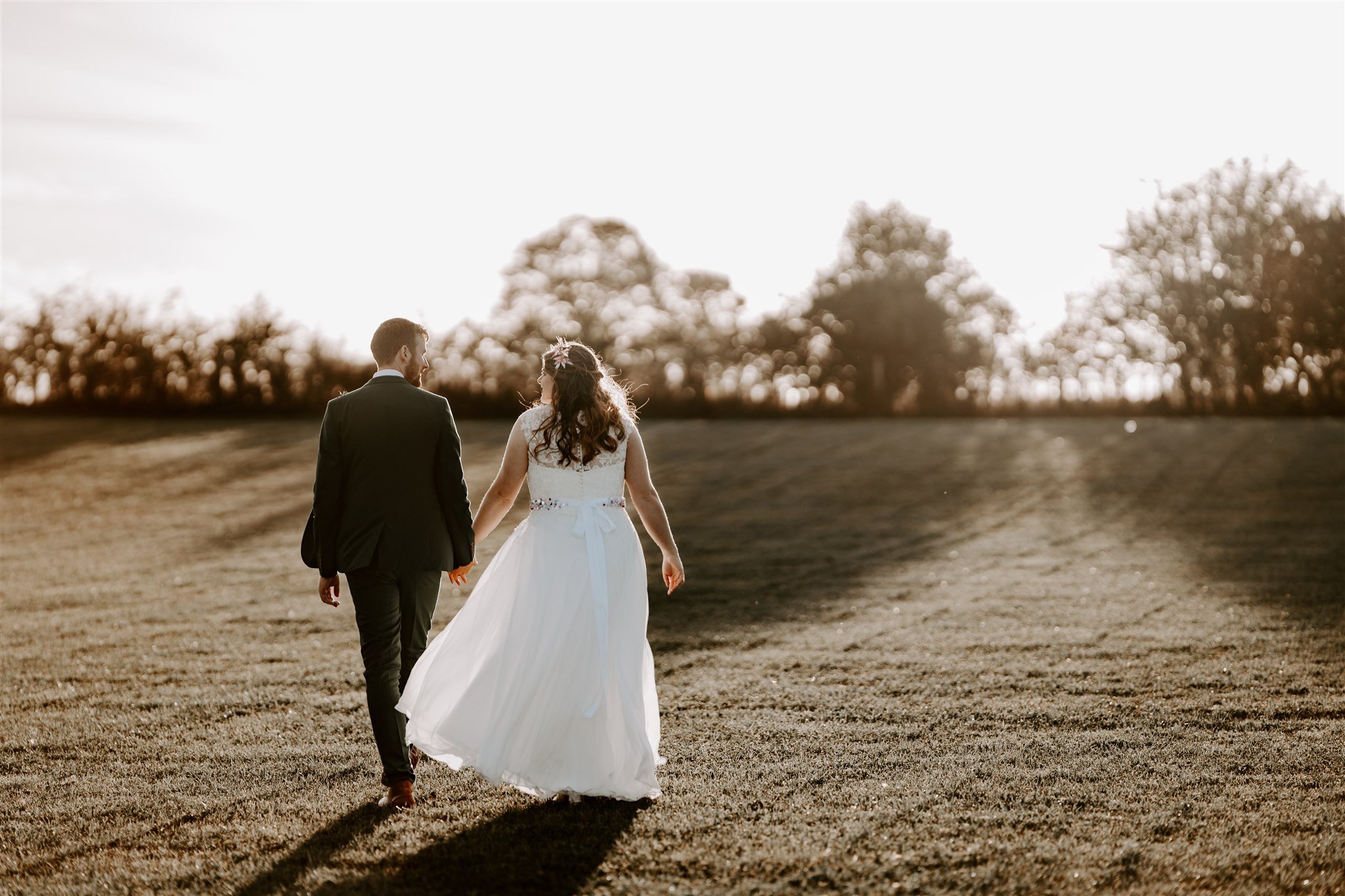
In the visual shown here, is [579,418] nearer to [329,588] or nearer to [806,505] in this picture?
Answer: [329,588]

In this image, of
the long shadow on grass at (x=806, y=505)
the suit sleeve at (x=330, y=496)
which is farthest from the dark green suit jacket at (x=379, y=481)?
the long shadow on grass at (x=806, y=505)

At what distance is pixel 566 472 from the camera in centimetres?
470

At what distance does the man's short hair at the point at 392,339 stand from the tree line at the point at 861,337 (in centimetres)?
1493

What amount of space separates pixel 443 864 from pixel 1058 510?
1366 centimetres

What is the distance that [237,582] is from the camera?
37.2 feet

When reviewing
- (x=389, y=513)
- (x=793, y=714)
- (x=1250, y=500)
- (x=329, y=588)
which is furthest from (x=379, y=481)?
(x=1250, y=500)

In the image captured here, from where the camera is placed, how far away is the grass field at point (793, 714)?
4070 millimetres

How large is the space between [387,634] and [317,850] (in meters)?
0.88

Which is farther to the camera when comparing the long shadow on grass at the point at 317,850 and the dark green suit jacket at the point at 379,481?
the dark green suit jacket at the point at 379,481

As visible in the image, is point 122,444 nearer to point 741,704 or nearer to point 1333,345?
point 741,704

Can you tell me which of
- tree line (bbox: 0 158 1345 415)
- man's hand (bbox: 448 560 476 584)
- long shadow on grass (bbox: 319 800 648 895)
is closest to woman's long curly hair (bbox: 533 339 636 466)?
man's hand (bbox: 448 560 476 584)

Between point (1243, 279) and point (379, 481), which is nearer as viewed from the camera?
point (379, 481)

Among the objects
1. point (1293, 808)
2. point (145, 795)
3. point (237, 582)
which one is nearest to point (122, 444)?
point (237, 582)

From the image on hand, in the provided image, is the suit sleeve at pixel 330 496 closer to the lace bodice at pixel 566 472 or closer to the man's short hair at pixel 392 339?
the man's short hair at pixel 392 339
